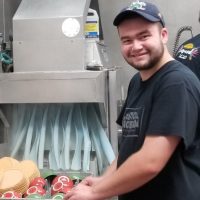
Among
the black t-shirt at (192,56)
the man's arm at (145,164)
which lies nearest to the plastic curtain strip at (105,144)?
the black t-shirt at (192,56)

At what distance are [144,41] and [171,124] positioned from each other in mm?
259

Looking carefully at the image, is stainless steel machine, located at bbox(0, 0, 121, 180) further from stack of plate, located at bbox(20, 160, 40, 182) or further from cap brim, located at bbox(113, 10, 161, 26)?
cap brim, located at bbox(113, 10, 161, 26)

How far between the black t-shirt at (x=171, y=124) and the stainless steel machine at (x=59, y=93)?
59 cm

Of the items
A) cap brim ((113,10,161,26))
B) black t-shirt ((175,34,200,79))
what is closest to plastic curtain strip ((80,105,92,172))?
black t-shirt ((175,34,200,79))

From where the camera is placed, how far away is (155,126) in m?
0.96

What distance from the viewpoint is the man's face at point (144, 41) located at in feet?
3.37

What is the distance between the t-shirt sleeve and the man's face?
111mm

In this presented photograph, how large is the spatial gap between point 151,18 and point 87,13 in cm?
90

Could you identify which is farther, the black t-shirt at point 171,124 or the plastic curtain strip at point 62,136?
the plastic curtain strip at point 62,136

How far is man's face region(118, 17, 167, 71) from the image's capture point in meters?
1.03

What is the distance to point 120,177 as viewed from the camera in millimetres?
989

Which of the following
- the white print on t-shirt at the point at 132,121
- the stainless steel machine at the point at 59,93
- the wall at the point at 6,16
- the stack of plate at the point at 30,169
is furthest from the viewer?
the wall at the point at 6,16

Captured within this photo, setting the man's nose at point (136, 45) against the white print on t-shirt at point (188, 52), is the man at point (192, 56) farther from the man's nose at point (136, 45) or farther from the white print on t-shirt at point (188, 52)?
the man's nose at point (136, 45)

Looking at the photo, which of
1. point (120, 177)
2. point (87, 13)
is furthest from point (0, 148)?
point (120, 177)
